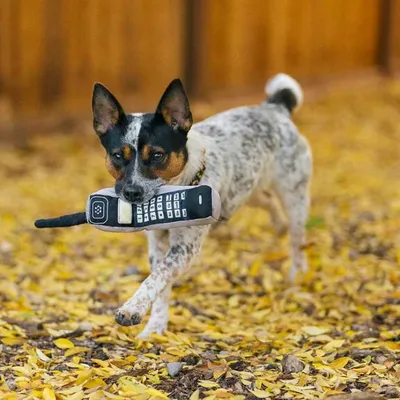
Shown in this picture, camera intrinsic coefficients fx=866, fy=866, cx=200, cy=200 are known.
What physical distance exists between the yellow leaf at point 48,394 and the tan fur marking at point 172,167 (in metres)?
1.16

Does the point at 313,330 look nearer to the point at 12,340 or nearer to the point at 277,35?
the point at 12,340

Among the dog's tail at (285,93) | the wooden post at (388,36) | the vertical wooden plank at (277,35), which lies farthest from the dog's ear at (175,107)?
the wooden post at (388,36)

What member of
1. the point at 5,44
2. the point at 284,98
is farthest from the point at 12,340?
the point at 5,44

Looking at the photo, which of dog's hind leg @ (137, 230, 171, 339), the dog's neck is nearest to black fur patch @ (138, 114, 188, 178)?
the dog's neck

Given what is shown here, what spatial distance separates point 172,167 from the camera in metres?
4.39

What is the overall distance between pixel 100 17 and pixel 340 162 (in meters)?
3.17

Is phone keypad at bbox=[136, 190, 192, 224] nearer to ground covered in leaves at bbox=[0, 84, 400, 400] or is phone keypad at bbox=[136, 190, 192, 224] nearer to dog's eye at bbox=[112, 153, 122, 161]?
dog's eye at bbox=[112, 153, 122, 161]

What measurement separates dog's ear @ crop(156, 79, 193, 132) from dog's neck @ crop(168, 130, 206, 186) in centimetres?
20

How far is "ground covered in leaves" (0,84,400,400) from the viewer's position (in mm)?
4137

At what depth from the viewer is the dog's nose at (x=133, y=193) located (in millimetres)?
4211

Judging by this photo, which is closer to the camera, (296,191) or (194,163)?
(194,163)

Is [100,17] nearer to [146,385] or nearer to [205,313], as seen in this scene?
[205,313]

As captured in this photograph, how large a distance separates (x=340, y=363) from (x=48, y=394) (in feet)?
4.71

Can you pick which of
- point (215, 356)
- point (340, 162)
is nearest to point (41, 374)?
point (215, 356)
